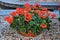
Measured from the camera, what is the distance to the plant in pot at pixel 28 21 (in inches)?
93.2

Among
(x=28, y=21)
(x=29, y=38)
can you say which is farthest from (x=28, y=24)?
(x=29, y=38)

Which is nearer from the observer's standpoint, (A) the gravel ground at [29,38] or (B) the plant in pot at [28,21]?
(B) the plant in pot at [28,21]

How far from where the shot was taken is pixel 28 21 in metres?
2.40

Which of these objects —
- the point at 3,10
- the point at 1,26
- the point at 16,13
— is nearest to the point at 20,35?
the point at 16,13

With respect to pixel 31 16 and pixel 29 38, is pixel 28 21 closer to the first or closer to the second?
pixel 31 16

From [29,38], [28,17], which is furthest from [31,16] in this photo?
[29,38]

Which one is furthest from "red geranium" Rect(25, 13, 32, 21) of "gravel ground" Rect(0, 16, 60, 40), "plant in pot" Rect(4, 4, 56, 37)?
"gravel ground" Rect(0, 16, 60, 40)

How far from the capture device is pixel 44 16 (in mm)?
2445

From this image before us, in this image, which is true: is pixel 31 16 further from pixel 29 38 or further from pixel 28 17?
pixel 29 38

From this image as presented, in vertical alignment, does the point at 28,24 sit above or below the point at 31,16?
below

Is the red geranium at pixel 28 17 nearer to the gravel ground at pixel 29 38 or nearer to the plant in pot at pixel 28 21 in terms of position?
the plant in pot at pixel 28 21

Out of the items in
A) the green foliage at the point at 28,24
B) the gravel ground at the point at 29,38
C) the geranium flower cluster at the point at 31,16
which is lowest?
the gravel ground at the point at 29,38

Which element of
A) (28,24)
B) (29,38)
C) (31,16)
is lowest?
(29,38)

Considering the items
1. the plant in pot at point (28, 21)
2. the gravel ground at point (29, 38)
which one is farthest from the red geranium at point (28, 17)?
the gravel ground at point (29, 38)
